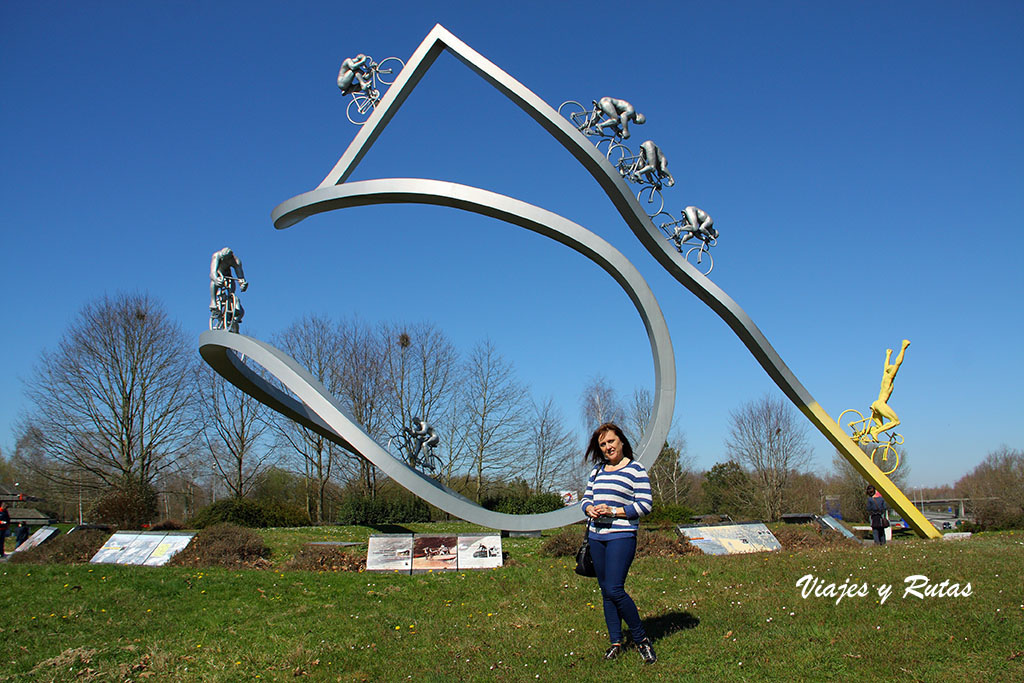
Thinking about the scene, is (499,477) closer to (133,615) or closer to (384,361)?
(384,361)

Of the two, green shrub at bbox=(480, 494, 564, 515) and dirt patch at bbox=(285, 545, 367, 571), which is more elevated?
green shrub at bbox=(480, 494, 564, 515)

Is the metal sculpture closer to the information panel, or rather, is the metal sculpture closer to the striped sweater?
the information panel

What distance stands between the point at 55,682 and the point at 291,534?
10.5 meters

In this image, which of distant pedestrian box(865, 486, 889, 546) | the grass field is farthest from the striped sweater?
distant pedestrian box(865, 486, 889, 546)

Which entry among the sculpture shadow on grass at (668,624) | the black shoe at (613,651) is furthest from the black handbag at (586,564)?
the sculpture shadow on grass at (668,624)

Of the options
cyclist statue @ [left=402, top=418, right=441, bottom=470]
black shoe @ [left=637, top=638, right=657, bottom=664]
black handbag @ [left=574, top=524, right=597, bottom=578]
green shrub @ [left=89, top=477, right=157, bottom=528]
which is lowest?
black shoe @ [left=637, top=638, right=657, bottom=664]

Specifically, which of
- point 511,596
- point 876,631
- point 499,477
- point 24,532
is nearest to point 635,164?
point 511,596

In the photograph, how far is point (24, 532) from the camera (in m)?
17.3

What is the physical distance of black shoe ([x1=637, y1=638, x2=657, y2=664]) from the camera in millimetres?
4949

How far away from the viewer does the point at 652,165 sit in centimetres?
1162

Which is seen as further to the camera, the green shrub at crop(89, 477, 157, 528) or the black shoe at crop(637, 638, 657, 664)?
the green shrub at crop(89, 477, 157, 528)

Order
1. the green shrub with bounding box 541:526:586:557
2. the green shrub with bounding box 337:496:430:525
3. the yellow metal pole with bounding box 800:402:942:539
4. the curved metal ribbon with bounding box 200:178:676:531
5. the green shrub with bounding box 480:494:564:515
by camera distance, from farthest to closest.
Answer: the green shrub with bounding box 337:496:430:525 < the green shrub with bounding box 480:494:564:515 < the yellow metal pole with bounding box 800:402:942:539 < the green shrub with bounding box 541:526:586:557 < the curved metal ribbon with bounding box 200:178:676:531

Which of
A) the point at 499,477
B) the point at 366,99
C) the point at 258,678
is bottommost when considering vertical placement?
the point at 258,678

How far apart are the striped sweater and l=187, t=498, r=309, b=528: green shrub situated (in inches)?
662
